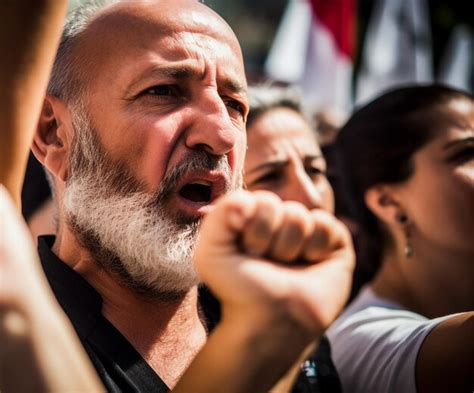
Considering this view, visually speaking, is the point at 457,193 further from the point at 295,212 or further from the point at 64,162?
the point at 295,212

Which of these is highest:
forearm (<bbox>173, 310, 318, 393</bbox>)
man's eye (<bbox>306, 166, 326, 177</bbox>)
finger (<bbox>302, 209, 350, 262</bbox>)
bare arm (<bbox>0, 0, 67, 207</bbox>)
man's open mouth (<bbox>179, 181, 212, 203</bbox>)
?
bare arm (<bbox>0, 0, 67, 207</bbox>)

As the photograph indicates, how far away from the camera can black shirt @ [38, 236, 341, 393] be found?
1.43 m

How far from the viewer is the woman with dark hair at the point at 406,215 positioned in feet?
7.21

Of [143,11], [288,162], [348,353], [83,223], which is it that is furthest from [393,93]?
[83,223]

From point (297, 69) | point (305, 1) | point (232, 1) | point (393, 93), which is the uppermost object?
point (393, 93)

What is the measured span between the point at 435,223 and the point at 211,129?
112 cm

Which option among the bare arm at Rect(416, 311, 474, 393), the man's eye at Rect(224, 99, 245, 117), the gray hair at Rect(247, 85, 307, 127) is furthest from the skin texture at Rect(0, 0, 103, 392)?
the gray hair at Rect(247, 85, 307, 127)

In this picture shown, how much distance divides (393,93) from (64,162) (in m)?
1.38

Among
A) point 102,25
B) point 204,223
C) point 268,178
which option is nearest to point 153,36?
point 102,25

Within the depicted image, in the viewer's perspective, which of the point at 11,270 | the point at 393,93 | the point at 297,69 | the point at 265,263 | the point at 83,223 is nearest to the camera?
the point at 11,270

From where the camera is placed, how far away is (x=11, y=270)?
0.78m

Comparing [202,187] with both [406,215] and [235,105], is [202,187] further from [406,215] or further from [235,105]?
[406,215]

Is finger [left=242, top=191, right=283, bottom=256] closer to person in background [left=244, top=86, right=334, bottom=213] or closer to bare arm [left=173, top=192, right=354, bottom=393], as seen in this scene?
bare arm [left=173, top=192, right=354, bottom=393]

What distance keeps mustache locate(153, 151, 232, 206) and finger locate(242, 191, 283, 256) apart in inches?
24.7
